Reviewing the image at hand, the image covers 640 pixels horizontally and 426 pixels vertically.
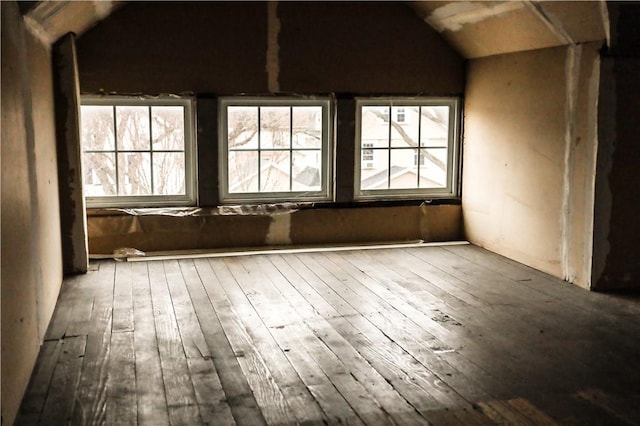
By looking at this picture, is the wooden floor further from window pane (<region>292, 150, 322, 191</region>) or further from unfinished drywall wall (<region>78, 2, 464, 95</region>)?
unfinished drywall wall (<region>78, 2, 464, 95</region>)

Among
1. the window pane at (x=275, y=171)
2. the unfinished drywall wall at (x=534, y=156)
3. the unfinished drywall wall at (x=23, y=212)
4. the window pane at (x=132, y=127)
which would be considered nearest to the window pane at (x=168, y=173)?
the window pane at (x=132, y=127)

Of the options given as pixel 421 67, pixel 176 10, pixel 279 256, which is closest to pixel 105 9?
pixel 176 10

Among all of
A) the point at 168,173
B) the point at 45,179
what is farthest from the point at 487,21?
the point at 45,179

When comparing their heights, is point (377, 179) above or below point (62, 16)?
below

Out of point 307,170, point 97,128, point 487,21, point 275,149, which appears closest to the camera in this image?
point 487,21

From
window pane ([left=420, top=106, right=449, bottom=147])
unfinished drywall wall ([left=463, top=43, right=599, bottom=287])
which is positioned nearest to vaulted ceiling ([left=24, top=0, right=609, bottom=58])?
unfinished drywall wall ([left=463, top=43, right=599, bottom=287])

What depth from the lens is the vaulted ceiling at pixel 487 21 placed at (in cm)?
429

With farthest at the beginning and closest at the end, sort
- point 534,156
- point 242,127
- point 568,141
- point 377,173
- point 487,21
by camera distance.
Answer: point 377,173 → point 242,127 → point 487,21 → point 534,156 → point 568,141

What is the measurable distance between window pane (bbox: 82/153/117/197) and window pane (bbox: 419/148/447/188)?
9.44 ft

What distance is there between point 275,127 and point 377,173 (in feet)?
3.54

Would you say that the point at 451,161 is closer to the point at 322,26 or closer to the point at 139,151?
the point at 322,26

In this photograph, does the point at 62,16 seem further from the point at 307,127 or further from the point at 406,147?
the point at 406,147

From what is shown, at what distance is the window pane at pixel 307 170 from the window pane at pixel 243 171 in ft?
1.24

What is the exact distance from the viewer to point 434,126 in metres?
6.50
